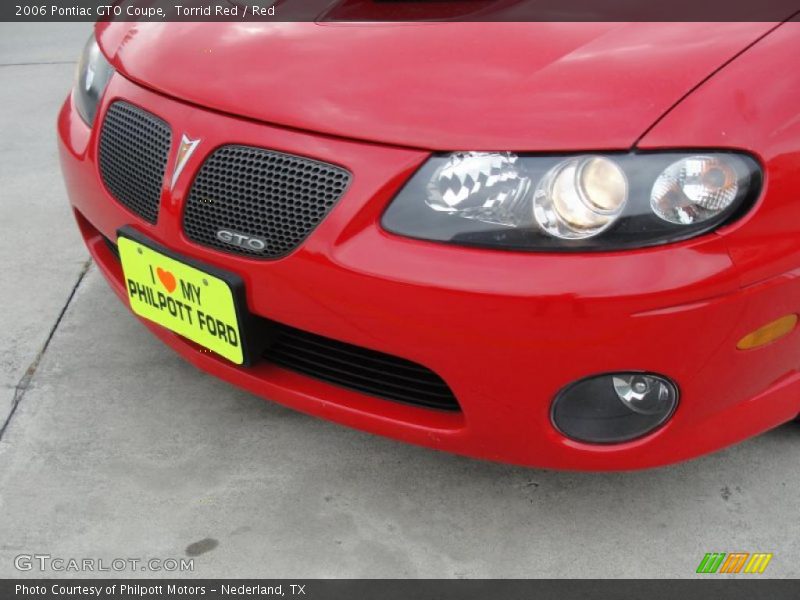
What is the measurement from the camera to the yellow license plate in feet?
6.79

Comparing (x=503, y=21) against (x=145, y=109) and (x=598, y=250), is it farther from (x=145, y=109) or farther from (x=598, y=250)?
(x=145, y=109)

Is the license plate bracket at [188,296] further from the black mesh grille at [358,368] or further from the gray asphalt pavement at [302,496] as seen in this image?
the gray asphalt pavement at [302,496]

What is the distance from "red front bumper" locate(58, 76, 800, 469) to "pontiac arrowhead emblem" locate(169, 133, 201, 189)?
0.02 m

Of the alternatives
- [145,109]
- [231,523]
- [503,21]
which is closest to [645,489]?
[231,523]

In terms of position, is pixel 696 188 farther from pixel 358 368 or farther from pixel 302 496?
pixel 302 496

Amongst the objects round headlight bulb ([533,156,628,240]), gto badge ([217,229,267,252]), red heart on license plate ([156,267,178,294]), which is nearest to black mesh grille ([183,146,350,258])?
gto badge ([217,229,267,252])

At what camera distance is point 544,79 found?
1873 millimetres

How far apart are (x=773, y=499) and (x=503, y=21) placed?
3.97ft

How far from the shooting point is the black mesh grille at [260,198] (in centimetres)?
193

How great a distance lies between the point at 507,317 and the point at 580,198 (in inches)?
10.0

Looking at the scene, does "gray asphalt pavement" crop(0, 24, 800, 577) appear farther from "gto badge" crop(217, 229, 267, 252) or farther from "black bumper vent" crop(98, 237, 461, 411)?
"gto badge" crop(217, 229, 267, 252)

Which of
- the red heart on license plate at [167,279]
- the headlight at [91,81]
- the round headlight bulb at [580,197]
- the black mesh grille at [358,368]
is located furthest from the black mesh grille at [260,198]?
the headlight at [91,81]

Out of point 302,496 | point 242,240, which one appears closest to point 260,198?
point 242,240

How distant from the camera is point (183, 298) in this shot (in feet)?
7.07
